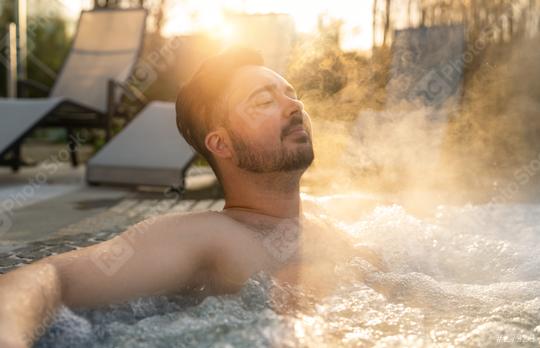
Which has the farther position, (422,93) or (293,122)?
(422,93)

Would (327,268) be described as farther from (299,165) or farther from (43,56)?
(43,56)

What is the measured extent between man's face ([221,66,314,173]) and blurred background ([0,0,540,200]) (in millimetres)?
2304

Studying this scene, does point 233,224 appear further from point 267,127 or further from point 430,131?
point 430,131

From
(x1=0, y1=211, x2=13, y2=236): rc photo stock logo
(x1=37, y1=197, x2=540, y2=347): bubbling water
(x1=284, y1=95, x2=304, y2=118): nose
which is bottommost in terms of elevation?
(x1=0, y1=211, x2=13, y2=236): rc photo stock logo

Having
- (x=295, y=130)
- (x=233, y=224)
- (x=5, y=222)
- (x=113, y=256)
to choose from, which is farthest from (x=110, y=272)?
(x=5, y=222)

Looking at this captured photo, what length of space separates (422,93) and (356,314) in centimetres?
373

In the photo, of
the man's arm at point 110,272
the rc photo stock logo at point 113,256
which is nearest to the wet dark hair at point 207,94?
the man's arm at point 110,272

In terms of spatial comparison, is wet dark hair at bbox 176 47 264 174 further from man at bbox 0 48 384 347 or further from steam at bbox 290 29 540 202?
steam at bbox 290 29 540 202

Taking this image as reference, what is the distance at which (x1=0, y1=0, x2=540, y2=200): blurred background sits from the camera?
13.8 ft

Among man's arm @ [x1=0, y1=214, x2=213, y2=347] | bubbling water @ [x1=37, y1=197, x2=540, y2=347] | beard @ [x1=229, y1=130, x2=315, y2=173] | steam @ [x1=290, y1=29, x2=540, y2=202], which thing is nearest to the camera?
man's arm @ [x1=0, y1=214, x2=213, y2=347]

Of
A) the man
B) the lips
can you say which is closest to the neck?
the man

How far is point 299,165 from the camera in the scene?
167 centimetres

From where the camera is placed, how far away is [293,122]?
1670 millimetres

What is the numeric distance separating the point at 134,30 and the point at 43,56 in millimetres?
11620
